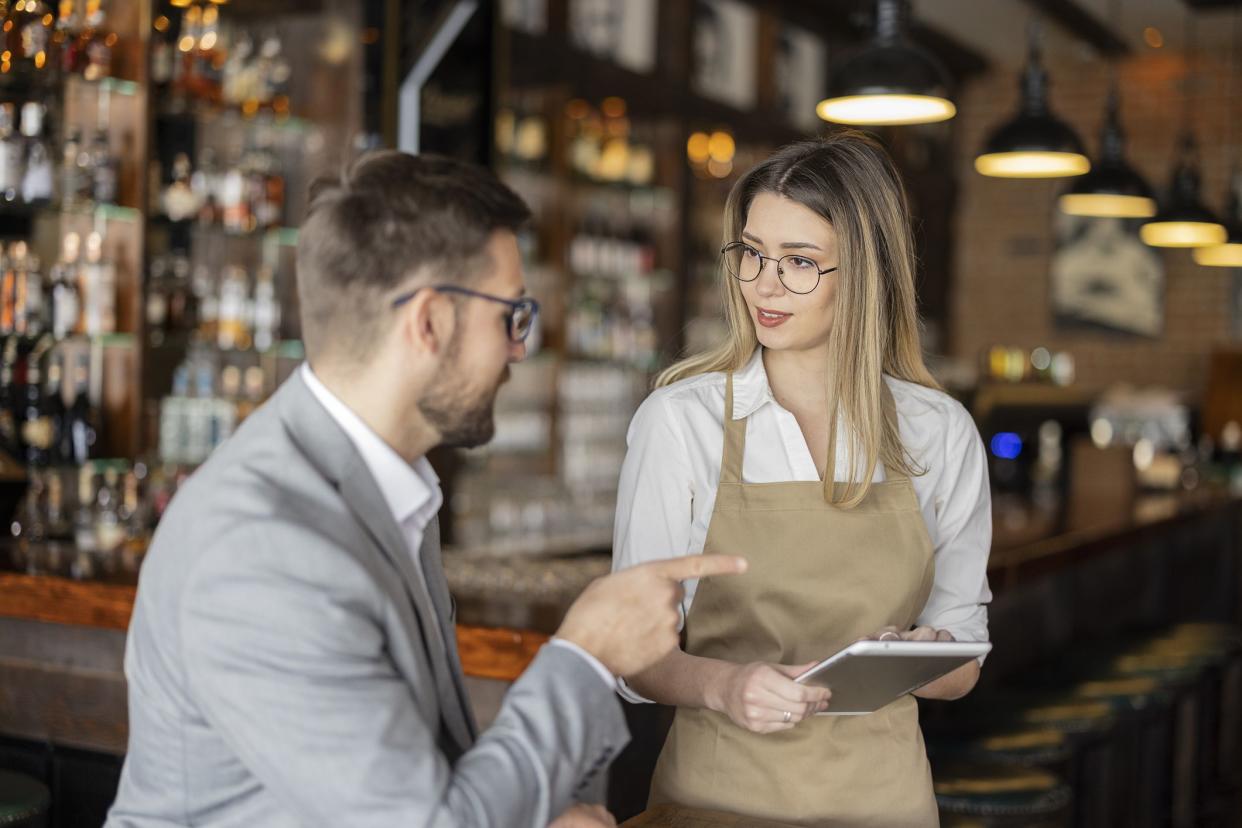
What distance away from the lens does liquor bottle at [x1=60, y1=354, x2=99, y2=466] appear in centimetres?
380

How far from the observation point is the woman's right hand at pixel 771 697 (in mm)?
1713

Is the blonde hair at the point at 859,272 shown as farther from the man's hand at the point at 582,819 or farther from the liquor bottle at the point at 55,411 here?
the liquor bottle at the point at 55,411

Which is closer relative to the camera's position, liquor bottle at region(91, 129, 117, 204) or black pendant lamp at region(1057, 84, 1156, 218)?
liquor bottle at region(91, 129, 117, 204)

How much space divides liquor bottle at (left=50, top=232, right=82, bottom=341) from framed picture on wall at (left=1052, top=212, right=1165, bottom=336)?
7.45 m

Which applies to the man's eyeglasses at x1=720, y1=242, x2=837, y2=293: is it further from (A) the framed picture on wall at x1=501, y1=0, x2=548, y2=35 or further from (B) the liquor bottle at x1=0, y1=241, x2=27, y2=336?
(A) the framed picture on wall at x1=501, y1=0, x2=548, y2=35

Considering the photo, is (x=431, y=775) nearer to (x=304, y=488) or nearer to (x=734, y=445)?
(x=304, y=488)

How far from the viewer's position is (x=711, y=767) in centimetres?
194

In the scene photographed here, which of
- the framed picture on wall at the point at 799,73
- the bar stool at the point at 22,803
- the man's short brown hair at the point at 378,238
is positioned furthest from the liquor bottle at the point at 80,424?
the framed picture on wall at the point at 799,73

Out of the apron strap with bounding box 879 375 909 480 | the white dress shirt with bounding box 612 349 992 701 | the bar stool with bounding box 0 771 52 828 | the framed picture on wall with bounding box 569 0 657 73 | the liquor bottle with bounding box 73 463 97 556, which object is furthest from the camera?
the framed picture on wall with bounding box 569 0 657 73

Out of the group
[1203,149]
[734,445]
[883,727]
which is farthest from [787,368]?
[1203,149]

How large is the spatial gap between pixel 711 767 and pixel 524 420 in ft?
13.2

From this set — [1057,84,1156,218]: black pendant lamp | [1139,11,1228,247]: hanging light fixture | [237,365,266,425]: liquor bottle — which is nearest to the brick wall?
[1139,11,1228,247]: hanging light fixture

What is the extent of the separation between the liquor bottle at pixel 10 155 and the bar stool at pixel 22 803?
5.71 ft

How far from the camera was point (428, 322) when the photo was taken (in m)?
1.33
